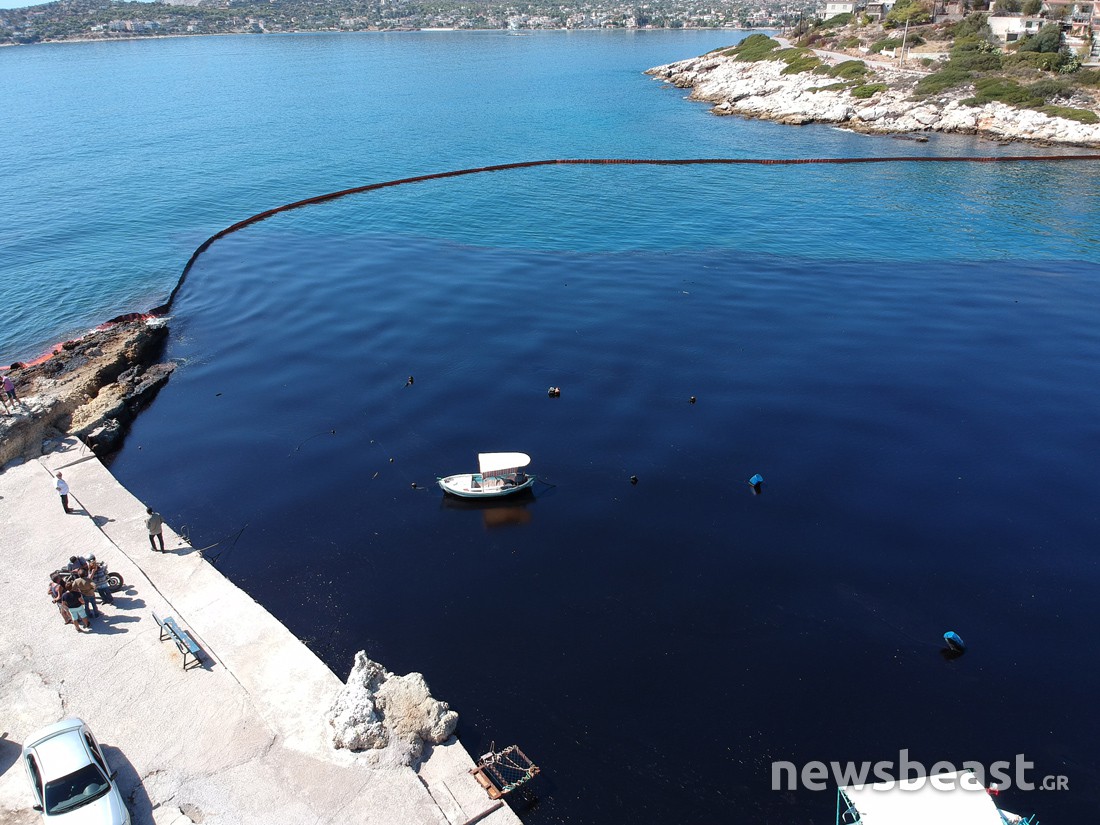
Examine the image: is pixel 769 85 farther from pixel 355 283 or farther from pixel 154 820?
pixel 154 820

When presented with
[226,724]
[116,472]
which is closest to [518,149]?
[116,472]

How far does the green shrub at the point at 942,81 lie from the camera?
123m

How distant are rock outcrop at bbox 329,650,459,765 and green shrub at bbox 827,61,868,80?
150868mm

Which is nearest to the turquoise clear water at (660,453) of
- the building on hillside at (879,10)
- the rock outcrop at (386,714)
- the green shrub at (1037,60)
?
the rock outcrop at (386,714)

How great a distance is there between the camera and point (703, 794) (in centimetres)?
2183

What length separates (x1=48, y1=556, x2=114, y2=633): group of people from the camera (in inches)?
981

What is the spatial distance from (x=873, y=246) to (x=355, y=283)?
5084 cm

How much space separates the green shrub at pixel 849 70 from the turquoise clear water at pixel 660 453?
210 feet

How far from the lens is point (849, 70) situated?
456 feet

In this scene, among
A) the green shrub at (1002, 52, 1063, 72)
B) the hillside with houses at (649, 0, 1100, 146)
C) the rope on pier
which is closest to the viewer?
the rope on pier

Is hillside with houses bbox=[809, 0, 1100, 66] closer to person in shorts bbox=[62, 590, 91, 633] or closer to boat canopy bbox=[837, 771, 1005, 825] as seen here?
boat canopy bbox=[837, 771, 1005, 825]

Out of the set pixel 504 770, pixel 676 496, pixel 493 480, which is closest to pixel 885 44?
pixel 676 496

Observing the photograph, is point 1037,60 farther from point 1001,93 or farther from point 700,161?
point 700,161

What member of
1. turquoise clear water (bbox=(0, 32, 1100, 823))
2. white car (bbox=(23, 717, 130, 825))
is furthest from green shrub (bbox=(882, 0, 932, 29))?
white car (bbox=(23, 717, 130, 825))
